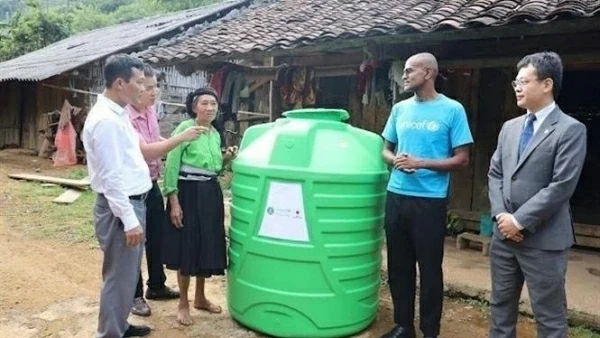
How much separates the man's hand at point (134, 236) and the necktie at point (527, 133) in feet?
6.77

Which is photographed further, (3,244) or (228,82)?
(228,82)

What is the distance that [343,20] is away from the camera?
6.00 metres

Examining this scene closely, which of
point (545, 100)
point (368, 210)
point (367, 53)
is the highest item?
point (367, 53)

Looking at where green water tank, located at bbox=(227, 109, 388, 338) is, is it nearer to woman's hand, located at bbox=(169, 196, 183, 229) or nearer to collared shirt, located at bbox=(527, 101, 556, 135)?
woman's hand, located at bbox=(169, 196, 183, 229)

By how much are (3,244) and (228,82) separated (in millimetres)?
3911

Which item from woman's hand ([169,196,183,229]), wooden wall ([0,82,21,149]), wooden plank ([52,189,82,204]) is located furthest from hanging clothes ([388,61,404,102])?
wooden wall ([0,82,21,149])

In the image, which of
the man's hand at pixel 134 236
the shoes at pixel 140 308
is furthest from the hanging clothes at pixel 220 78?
the man's hand at pixel 134 236

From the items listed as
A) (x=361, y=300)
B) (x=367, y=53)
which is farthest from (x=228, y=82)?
(x=361, y=300)

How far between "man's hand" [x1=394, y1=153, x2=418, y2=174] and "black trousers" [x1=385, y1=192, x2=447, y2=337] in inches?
8.3

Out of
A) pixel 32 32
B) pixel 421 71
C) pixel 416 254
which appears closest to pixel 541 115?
pixel 421 71

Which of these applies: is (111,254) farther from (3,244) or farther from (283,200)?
(3,244)

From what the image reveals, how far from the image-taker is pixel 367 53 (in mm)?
6043

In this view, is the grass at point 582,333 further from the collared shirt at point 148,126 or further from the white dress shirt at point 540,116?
the collared shirt at point 148,126

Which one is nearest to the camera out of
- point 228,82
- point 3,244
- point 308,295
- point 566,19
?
point 308,295
